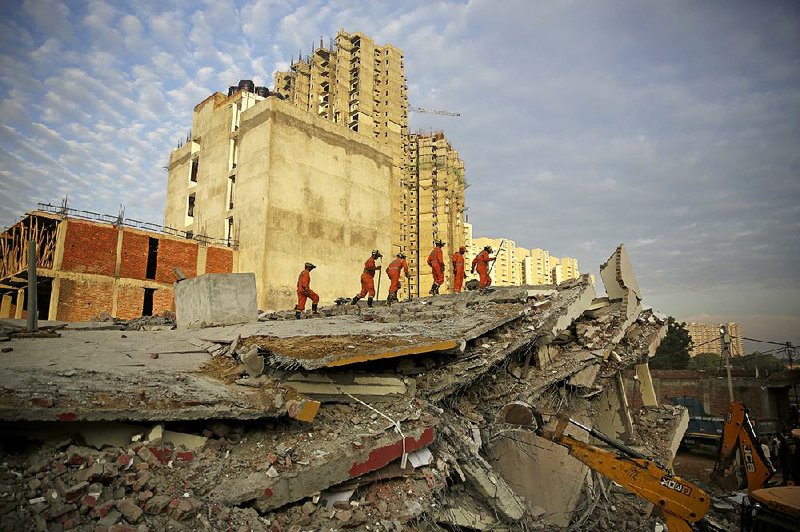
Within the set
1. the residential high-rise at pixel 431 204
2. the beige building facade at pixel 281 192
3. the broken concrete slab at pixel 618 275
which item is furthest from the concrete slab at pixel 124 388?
the residential high-rise at pixel 431 204

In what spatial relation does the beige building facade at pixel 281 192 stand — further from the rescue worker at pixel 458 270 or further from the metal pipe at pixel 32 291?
the metal pipe at pixel 32 291

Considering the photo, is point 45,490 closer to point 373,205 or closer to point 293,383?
point 293,383

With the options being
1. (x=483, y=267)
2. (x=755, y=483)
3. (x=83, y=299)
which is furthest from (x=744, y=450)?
(x=83, y=299)

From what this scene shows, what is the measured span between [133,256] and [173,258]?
1.77 meters

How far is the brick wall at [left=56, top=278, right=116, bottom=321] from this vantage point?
64.8ft

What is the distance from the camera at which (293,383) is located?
200 inches

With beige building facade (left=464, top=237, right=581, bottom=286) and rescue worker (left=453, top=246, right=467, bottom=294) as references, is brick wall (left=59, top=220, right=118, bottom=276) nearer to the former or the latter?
rescue worker (left=453, top=246, right=467, bottom=294)

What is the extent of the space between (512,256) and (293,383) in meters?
71.2

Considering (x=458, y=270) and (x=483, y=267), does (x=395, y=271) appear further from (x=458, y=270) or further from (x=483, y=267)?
(x=483, y=267)

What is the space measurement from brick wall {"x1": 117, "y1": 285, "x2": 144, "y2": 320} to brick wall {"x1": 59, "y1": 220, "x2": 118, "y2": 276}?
3.18ft

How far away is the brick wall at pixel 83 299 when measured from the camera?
1977 cm

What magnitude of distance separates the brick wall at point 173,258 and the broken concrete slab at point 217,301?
15385 mm

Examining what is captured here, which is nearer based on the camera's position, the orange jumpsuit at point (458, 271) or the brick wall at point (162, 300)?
the orange jumpsuit at point (458, 271)

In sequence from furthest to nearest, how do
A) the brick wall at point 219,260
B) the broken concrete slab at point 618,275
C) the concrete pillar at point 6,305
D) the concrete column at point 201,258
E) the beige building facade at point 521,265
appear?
1. the beige building facade at point 521,265
2. the brick wall at point 219,260
3. the concrete pillar at point 6,305
4. the concrete column at point 201,258
5. the broken concrete slab at point 618,275
